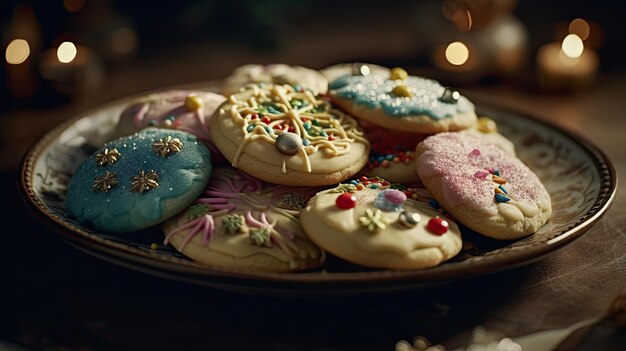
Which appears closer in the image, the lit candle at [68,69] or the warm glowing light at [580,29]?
the lit candle at [68,69]

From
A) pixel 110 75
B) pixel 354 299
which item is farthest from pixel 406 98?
pixel 110 75

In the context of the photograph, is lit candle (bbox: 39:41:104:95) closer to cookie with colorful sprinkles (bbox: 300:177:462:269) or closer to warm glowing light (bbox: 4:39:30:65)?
warm glowing light (bbox: 4:39:30:65)

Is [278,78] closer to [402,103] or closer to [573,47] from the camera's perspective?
[402,103]

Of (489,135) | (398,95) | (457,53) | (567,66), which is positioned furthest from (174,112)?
(567,66)

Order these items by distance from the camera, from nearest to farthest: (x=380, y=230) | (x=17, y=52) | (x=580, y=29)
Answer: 1. (x=380, y=230)
2. (x=17, y=52)
3. (x=580, y=29)

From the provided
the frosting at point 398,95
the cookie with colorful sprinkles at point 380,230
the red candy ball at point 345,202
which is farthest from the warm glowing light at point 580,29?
the red candy ball at point 345,202

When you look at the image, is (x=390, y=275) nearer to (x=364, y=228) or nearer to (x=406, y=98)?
(x=364, y=228)

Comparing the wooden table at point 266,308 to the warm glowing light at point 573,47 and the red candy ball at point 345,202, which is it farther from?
the warm glowing light at point 573,47
